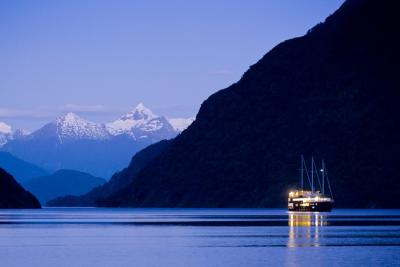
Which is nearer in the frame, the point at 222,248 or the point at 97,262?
the point at 97,262

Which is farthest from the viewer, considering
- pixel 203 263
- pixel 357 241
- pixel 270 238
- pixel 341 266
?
pixel 270 238

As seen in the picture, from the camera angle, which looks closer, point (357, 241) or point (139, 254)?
point (139, 254)

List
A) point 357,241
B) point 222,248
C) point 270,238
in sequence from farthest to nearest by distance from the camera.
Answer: point 270,238, point 357,241, point 222,248

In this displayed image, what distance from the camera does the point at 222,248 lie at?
4213 inches

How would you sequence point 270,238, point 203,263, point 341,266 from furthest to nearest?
point 270,238 < point 203,263 < point 341,266

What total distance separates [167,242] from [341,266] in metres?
41.3

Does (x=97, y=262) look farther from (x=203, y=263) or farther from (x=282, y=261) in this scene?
(x=282, y=261)

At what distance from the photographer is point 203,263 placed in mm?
87562

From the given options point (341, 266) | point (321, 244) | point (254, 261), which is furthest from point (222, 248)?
point (341, 266)

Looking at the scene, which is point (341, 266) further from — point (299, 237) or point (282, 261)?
point (299, 237)

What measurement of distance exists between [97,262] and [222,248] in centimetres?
2148

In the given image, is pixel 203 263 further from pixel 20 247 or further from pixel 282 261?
pixel 20 247

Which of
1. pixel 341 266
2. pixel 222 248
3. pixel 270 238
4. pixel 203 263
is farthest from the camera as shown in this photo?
pixel 270 238

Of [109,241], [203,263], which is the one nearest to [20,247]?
[109,241]
